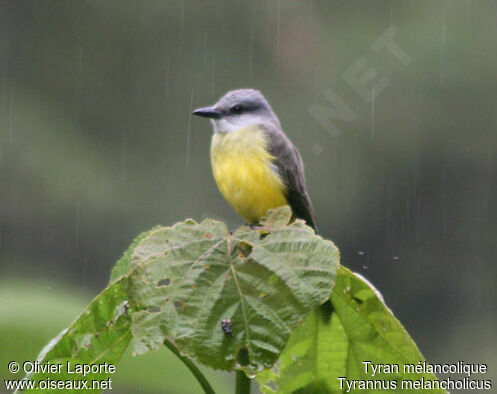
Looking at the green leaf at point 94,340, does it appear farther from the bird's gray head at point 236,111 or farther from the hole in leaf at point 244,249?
the bird's gray head at point 236,111

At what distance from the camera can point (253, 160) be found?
Result: 127 inches

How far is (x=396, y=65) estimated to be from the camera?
1391cm

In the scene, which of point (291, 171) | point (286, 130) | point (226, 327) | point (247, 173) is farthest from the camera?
point (286, 130)

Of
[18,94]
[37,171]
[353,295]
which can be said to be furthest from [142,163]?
[353,295]

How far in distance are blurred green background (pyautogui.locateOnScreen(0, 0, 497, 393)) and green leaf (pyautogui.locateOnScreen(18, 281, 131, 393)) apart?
908cm

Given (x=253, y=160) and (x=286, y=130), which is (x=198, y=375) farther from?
(x=286, y=130)

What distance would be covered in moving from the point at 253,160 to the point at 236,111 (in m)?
0.18

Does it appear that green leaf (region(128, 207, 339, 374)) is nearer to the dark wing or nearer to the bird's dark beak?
the dark wing

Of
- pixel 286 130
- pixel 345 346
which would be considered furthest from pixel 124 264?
pixel 286 130

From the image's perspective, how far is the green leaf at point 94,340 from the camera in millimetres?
1618

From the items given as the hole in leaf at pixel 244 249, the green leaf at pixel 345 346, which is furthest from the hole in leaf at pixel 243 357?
the green leaf at pixel 345 346

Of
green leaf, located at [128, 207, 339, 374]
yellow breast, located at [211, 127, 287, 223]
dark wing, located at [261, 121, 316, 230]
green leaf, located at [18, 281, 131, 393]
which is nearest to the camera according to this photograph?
green leaf, located at [128, 207, 339, 374]

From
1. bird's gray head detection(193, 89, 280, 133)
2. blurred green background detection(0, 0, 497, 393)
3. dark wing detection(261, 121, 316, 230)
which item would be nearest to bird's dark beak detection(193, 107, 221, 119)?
bird's gray head detection(193, 89, 280, 133)

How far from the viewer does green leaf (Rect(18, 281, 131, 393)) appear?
162 cm
